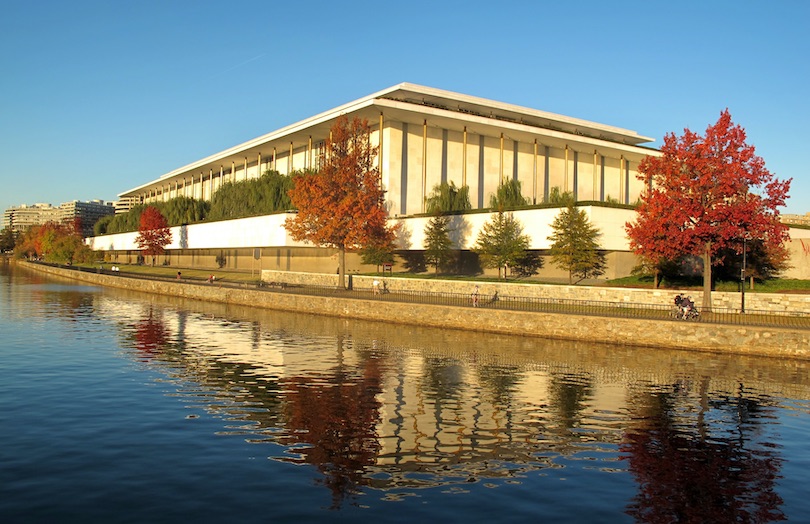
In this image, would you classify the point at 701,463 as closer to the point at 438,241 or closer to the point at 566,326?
the point at 566,326

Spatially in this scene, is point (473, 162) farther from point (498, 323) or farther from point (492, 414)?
point (492, 414)

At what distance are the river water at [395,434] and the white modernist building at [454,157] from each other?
31.4 metres

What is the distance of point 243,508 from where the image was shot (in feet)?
38.0

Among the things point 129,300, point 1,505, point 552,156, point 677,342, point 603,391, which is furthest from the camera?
point 552,156

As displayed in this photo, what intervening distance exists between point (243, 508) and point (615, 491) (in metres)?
7.14

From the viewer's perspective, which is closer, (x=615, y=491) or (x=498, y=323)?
(x=615, y=491)

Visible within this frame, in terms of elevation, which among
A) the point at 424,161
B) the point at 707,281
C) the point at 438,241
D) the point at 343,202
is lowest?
the point at 707,281

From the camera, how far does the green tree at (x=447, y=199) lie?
2712 inches

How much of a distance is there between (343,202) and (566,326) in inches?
964

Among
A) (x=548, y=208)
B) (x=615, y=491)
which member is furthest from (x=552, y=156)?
(x=615, y=491)

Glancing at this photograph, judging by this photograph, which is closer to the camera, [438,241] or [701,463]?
[701,463]

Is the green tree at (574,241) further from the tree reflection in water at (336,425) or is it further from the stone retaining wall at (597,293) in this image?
the tree reflection in water at (336,425)

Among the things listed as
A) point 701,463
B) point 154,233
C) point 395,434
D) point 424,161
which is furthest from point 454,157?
point 701,463

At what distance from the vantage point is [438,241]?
6069cm
